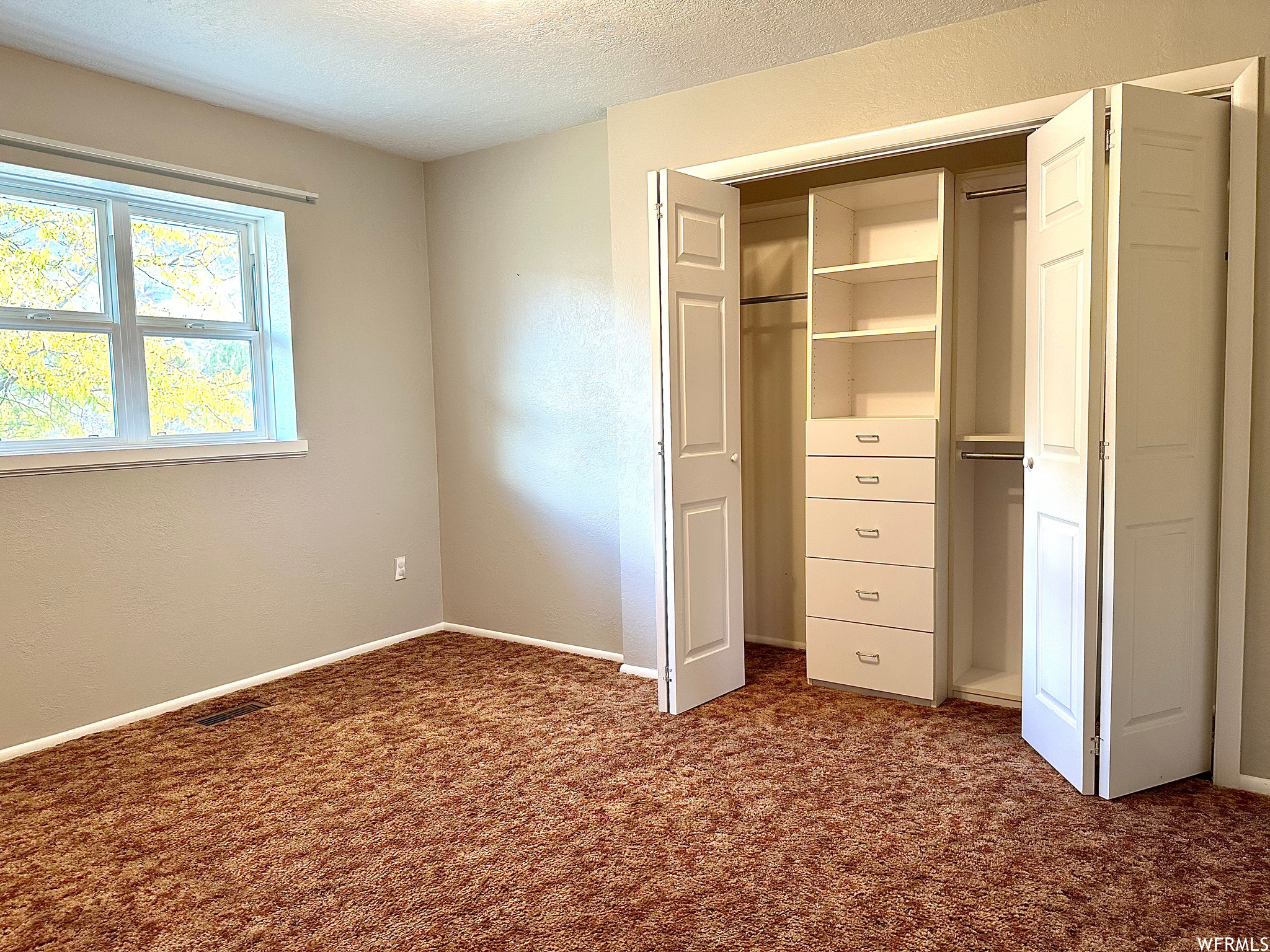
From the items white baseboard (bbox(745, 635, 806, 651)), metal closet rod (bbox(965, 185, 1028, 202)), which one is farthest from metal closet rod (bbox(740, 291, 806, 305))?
white baseboard (bbox(745, 635, 806, 651))

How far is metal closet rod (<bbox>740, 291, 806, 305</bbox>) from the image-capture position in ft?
13.0

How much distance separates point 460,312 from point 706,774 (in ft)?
9.18

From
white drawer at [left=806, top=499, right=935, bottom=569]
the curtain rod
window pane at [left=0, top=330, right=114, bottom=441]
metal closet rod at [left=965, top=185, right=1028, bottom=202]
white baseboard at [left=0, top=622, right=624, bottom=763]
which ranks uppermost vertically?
the curtain rod

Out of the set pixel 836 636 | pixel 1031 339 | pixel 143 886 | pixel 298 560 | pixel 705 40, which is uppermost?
pixel 705 40

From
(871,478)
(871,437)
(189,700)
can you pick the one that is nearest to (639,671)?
(871,478)

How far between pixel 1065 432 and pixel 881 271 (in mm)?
1216

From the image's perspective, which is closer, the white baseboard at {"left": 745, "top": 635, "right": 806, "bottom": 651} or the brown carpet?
the brown carpet

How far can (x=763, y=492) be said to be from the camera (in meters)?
4.39

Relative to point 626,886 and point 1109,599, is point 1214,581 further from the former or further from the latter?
point 626,886

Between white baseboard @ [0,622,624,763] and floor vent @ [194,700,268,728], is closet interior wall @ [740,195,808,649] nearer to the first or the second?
white baseboard @ [0,622,624,763]

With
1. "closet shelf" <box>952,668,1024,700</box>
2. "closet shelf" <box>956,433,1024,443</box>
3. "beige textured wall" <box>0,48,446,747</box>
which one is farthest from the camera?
"closet shelf" <box>952,668,1024,700</box>

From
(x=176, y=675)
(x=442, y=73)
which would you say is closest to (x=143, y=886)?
(x=176, y=675)

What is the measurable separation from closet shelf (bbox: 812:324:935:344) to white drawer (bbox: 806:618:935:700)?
1.17 m

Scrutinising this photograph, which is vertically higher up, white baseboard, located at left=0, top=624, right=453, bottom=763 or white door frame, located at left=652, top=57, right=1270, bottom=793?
white door frame, located at left=652, top=57, right=1270, bottom=793
